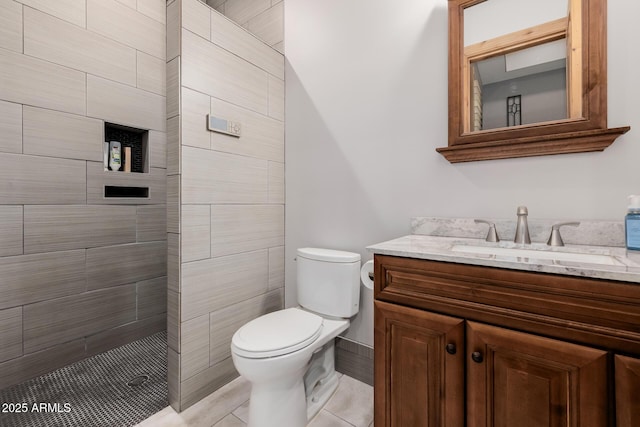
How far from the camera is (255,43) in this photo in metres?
1.92

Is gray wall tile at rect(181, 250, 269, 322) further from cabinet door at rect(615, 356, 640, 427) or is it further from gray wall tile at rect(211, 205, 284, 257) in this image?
cabinet door at rect(615, 356, 640, 427)

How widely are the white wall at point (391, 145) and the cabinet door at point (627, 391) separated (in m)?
0.66

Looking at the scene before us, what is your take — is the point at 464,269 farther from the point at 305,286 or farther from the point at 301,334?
the point at 305,286

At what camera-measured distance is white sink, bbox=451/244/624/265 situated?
3.05 feet

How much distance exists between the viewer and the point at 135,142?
2.23 metres

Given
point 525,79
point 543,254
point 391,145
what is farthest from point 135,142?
point 543,254

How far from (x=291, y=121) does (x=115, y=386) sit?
6.56 ft

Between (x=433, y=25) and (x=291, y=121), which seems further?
(x=291, y=121)

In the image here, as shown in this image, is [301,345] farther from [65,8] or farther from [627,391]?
[65,8]

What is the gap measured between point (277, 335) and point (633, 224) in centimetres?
143

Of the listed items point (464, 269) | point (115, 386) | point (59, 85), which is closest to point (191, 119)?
point (59, 85)

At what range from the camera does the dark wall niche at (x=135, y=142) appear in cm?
212

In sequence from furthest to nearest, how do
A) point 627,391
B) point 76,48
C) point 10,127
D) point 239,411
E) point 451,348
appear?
point 76,48, point 10,127, point 239,411, point 451,348, point 627,391

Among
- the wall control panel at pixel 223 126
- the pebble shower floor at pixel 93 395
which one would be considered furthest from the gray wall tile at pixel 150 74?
the pebble shower floor at pixel 93 395
